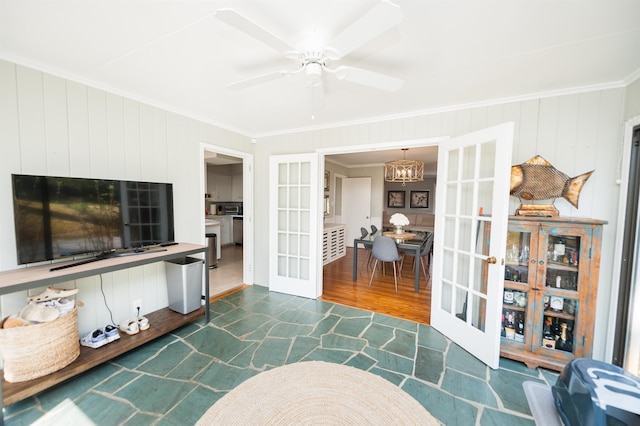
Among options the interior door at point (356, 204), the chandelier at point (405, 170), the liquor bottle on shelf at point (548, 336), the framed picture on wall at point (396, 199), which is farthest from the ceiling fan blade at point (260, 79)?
the framed picture on wall at point (396, 199)

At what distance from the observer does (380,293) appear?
3691 millimetres

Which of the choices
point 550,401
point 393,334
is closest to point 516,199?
point 550,401

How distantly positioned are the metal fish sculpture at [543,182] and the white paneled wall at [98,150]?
11.3 feet

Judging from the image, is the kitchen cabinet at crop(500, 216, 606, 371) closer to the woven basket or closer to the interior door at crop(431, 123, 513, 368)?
the interior door at crop(431, 123, 513, 368)

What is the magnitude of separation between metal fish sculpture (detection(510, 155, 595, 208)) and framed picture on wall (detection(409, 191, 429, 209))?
257 inches

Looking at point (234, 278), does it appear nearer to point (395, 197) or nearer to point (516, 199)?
point (516, 199)

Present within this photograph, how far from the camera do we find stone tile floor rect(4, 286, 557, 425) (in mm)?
1615

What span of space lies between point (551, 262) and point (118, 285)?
3.97m

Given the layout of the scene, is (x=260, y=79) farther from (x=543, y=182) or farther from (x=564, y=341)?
(x=564, y=341)

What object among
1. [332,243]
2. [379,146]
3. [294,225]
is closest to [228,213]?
[332,243]

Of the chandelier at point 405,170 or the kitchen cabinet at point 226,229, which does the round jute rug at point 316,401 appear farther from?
the kitchen cabinet at point 226,229

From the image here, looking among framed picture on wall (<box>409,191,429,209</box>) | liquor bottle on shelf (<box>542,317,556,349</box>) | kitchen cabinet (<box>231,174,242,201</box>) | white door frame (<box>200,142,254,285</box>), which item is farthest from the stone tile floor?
framed picture on wall (<box>409,191,429,209</box>)

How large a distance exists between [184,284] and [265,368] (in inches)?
49.9

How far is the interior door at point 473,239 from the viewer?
2.00m
